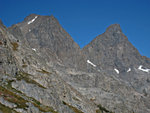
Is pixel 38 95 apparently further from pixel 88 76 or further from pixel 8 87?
pixel 88 76


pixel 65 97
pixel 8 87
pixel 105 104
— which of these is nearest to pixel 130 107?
pixel 105 104

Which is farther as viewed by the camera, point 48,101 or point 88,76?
point 88,76

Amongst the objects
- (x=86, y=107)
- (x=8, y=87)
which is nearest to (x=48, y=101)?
(x=8, y=87)

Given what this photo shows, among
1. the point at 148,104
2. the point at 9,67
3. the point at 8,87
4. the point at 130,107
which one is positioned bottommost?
the point at 8,87

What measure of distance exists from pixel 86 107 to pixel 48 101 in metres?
35.6

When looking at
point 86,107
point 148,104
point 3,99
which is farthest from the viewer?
point 148,104

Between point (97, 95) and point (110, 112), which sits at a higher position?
point (97, 95)

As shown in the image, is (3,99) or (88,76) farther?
(88,76)

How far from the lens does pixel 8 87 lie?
213 feet

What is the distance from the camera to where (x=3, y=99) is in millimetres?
49938

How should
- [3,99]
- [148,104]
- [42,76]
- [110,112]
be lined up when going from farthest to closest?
[148,104] < [110,112] < [42,76] < [3,99]

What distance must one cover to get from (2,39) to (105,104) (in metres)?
69.1

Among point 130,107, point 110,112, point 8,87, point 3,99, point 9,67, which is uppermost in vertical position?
point 130,107

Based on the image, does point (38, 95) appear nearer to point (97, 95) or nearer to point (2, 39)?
point (2, 39)
